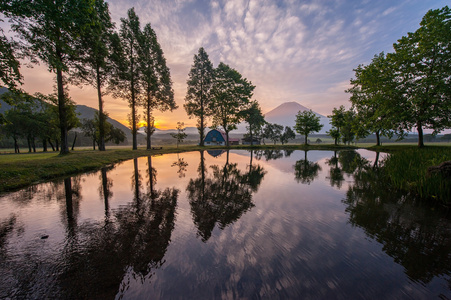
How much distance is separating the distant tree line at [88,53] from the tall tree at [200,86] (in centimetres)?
1261

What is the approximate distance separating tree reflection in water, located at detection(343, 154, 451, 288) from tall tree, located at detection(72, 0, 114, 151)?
86.4 feet

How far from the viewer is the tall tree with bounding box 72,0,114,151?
68.0 ft

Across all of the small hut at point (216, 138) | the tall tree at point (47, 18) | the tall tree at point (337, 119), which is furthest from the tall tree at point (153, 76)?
the tall tree at point (337, 119)

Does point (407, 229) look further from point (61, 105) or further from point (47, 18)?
point (61, 105)

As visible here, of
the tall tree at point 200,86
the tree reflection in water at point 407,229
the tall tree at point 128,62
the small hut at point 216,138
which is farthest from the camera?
the small hut at point 216,138

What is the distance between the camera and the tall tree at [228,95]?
162 feet

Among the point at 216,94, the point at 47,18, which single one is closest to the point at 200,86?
the point at 216,94

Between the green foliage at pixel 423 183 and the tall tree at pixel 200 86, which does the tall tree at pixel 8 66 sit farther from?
the tall tree at pixel 200 86

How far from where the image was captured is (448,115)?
870 inches

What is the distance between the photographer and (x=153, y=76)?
33.3 metres

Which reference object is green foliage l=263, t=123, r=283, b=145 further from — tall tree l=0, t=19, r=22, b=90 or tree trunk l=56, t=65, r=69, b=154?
tall tree l=0, t=19, r=22, b=90

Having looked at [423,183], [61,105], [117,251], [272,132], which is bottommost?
[117,251]

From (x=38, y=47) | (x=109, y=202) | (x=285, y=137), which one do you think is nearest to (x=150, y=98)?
(x=38, y=47)

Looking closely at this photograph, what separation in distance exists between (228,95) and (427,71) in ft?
127
